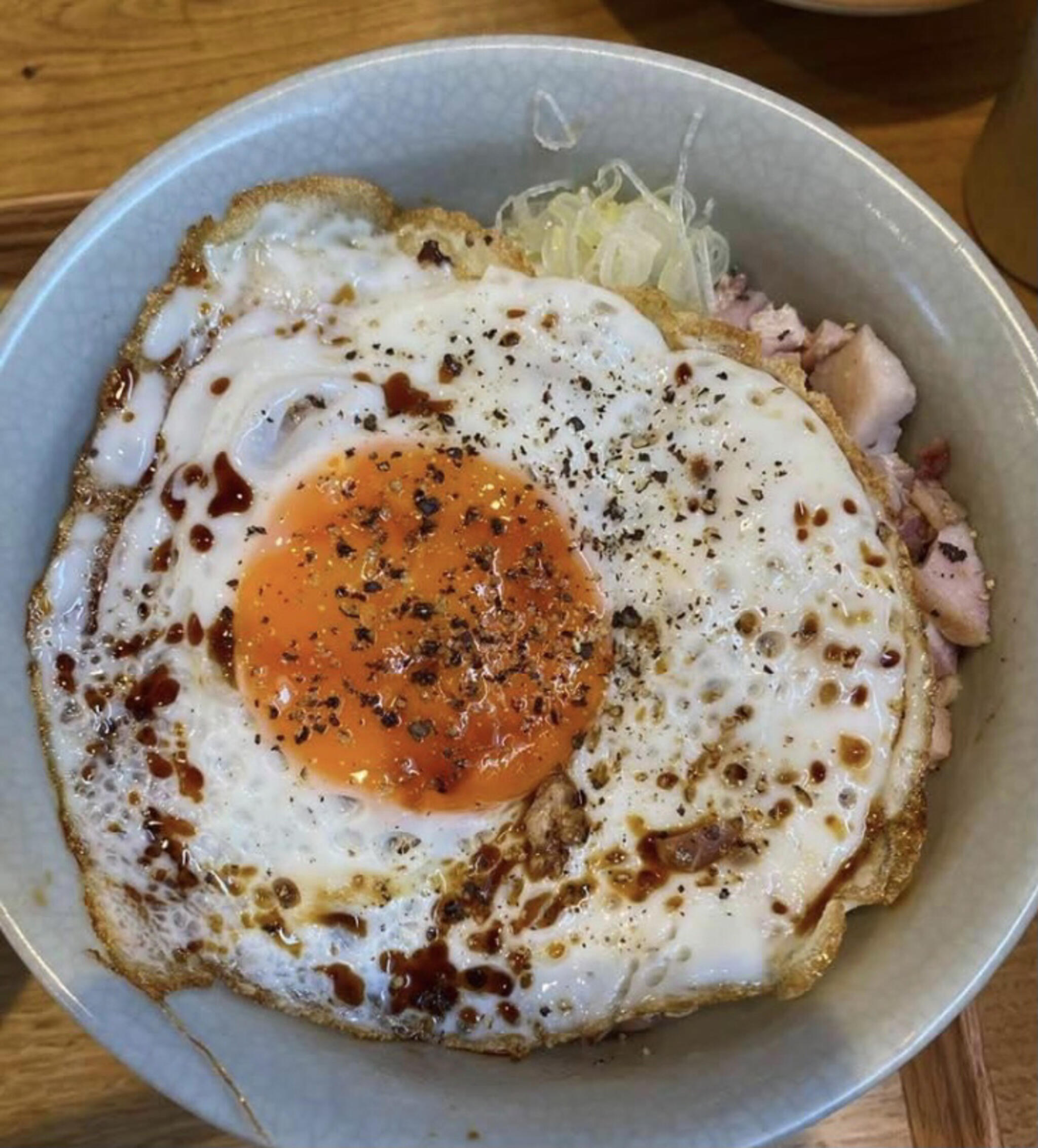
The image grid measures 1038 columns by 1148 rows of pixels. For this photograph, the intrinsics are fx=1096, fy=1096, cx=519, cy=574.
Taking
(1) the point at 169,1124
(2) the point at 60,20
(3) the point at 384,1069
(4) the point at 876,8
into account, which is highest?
(4) the point at 876,8

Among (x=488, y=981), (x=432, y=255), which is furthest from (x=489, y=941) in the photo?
(x=432, y=255)

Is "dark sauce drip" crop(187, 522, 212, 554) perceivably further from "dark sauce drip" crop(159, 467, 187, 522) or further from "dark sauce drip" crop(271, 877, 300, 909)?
"dark sauce drip" crop(271, 877, 300, 909)

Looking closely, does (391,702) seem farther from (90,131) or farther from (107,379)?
(90,131)

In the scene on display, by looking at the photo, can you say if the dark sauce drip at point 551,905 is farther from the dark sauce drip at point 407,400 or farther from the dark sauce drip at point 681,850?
the dark sauce drip at point 407,400

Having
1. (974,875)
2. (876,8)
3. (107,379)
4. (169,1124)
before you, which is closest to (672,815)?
(974,875)

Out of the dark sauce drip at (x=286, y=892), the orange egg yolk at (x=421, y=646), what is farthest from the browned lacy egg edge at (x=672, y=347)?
the orange egg yolk at (x=421, y=646)

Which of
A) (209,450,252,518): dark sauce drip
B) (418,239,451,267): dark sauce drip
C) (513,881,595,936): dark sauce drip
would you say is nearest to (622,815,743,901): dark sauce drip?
(513,881,595,936): dark sauce drip
